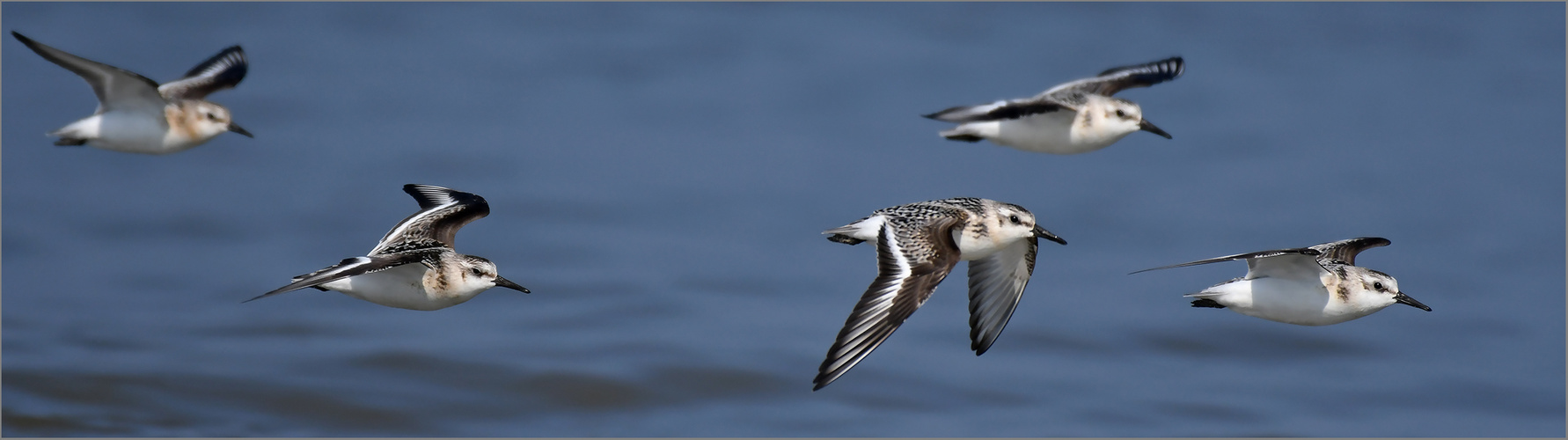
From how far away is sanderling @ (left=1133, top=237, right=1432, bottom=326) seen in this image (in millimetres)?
7645

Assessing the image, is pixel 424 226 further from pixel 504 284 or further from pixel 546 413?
pixel 546 413

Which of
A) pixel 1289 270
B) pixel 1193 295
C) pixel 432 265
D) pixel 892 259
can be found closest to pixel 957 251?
pixel 892 259

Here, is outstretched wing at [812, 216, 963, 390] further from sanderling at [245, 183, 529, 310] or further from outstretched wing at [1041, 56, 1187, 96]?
outstretched wing at [1041, 56, 1187, 96]

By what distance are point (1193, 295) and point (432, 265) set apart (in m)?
3.71

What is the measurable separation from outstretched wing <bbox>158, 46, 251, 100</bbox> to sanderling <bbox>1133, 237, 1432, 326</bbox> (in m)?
5.66

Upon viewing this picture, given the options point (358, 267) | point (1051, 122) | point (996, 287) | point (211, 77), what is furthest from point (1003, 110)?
point (211, 77)

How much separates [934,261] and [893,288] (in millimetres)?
253

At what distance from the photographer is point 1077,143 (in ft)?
28.7

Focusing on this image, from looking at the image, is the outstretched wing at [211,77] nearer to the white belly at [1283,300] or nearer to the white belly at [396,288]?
the white belly at [396,288]

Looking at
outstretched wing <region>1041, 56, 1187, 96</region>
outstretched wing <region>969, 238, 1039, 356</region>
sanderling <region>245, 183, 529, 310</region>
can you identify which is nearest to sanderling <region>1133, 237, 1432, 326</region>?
outstretched wing <region>969, 238, 1039, 356</region>

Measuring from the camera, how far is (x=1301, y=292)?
766cm

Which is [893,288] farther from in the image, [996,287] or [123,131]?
[123,131]

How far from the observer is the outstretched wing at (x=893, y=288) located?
270 inches

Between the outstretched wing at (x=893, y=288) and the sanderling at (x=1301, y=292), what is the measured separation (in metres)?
1.39
